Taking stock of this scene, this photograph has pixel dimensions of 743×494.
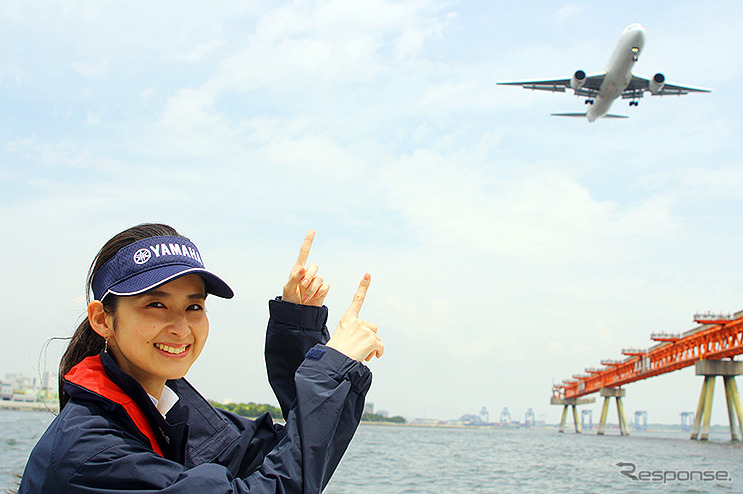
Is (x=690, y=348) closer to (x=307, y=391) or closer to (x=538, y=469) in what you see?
(x=538, y=469)

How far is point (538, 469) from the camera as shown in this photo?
24188mm

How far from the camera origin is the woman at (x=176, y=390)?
1450mm

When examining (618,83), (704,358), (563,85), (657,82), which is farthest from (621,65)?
(704,358)

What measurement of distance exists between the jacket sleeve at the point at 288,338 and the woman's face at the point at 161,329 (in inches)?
16.2

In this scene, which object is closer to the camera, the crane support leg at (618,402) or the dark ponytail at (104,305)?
the dark ponytail at (104,305)

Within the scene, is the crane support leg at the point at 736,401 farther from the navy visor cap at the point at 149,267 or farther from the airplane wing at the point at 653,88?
the navy visor cap at the point at 149,267

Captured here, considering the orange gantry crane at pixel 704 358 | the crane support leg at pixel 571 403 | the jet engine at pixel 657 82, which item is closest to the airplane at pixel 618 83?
the jet engine at pixel 657 82

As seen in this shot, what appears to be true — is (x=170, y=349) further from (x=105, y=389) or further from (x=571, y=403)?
(x=571, y=403)

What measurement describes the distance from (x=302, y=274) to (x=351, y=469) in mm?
21462

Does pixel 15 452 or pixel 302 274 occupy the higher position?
pixel 302 274

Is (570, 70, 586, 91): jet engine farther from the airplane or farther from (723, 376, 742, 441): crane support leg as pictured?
(723, 376, 742, 441): crane support leg

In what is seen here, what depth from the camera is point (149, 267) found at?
5.76 ft

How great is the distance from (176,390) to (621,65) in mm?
36107

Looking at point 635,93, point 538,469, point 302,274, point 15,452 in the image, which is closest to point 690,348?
point 635,93
